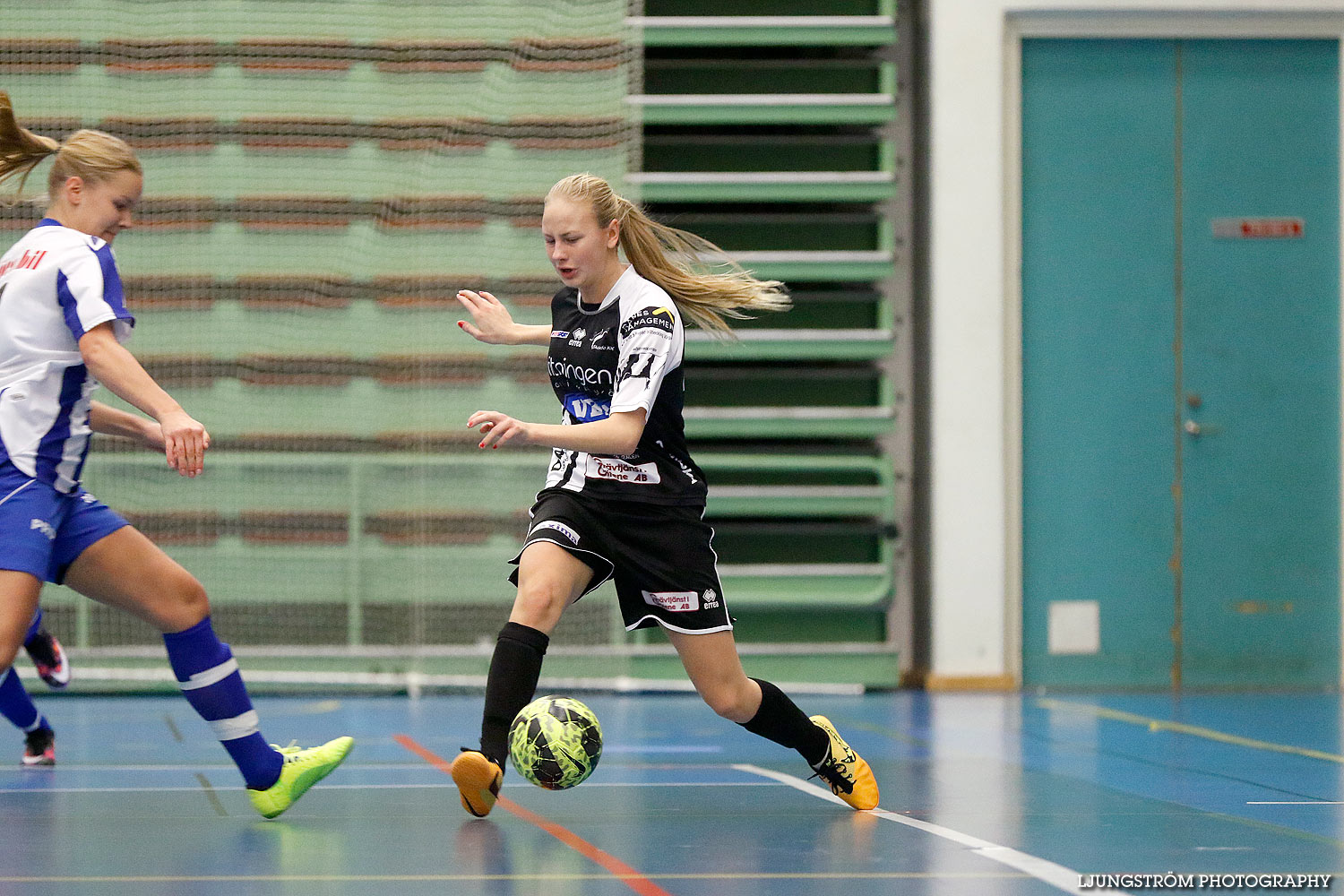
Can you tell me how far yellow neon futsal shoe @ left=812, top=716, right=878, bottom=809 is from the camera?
14.3ft

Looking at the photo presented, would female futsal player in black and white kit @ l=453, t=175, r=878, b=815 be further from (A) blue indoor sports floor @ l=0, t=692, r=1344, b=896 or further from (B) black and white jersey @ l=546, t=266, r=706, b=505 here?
(A) blue indoor sports floor @ l=0, t=692, r=1344, b=896

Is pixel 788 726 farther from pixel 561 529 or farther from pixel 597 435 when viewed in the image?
pixel 597 435

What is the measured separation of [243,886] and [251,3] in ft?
22.8

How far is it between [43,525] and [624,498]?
1.53 meters

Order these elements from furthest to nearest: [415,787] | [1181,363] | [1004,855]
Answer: [1181,363], [415,787], [1004,855]

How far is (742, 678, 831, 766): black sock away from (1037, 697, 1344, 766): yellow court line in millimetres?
2617

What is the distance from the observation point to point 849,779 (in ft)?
14.3

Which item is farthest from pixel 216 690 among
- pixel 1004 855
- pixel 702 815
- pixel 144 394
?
pixel 1004 855

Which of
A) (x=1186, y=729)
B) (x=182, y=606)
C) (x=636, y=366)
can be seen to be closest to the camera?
(x=182, y=606)

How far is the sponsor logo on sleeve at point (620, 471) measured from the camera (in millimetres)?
4230

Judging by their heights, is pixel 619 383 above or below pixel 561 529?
above

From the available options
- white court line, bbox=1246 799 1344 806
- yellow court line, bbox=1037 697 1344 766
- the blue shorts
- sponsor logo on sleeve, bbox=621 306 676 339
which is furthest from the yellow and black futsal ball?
yellow court line, bbox=1037 697 1344 766

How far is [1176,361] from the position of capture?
927 centimetres

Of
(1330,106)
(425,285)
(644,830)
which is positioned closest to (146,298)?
(425,285)
